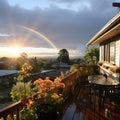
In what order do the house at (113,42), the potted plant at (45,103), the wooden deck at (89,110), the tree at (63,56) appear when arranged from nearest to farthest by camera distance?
the potted plant at (45,103) < the wooden deck at (89,110) < the house at (113,42) < the tree at (63,56)

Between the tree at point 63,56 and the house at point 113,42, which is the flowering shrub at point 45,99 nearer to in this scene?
the house at point 113,42

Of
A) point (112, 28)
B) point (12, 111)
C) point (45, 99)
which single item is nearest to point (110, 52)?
point (112, 28)

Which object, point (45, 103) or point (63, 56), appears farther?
point (63, 56)

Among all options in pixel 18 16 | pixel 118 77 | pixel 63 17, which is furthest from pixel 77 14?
pixel 118 77

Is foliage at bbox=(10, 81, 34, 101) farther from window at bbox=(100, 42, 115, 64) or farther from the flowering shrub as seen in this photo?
window at bbox=(100, 42, 115, 64)

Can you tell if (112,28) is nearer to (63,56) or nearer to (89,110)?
(89,110)

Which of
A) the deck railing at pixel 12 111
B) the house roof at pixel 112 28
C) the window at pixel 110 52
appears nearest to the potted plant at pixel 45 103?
the deck railing at pixel 12 111

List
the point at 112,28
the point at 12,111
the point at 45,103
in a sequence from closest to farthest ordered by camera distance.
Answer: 1. the point at 12,111
2. the point at 45,103
3. the point at 112,28

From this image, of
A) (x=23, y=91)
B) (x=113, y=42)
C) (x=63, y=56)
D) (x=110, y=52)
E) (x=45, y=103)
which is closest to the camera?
(x=45, y=103)

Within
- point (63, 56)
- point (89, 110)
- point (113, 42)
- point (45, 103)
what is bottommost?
point (89, 110)

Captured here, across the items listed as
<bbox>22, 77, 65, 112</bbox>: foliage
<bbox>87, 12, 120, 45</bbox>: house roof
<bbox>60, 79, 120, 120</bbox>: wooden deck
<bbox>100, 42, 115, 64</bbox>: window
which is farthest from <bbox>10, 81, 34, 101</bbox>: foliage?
<bbox>100, 42, 115, 64</bbox>: window

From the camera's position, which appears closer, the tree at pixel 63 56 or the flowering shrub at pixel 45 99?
the flowering shrub at pixel 45 99

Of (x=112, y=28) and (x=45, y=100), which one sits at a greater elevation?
(x=112, y=28)

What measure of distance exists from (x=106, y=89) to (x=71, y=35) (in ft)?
71.9
